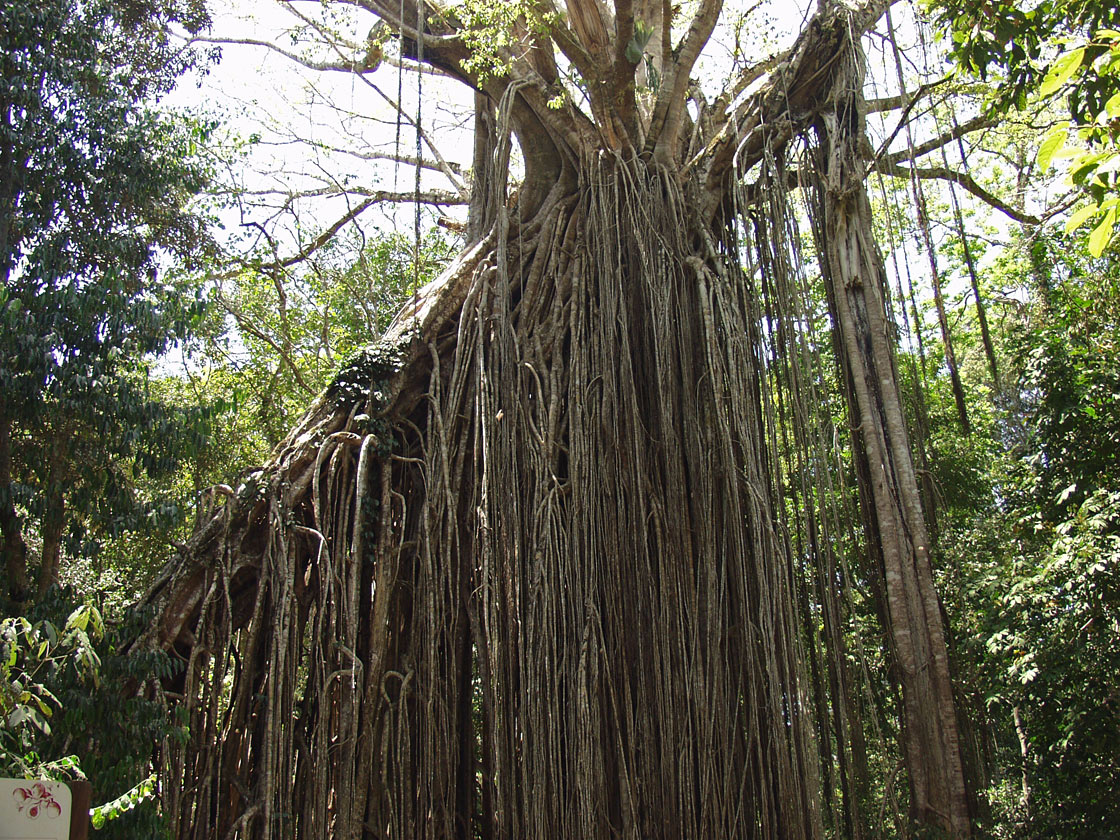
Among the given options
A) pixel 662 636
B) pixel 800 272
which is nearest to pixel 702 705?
pixel 662 636

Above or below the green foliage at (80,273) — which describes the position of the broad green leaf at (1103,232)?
below

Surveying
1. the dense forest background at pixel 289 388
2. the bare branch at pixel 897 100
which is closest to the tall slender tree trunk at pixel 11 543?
the dense forest background at pixel 289 388

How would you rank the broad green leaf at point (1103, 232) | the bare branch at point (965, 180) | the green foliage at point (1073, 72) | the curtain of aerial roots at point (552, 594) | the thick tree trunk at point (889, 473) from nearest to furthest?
the broad green leaf at point (1103, 232), the green foliage at point (1073, 72), the curtain of aerial roots at point (552, 594), the thick tree trunk at point (889, 473), the bare branch at point (965, 180)

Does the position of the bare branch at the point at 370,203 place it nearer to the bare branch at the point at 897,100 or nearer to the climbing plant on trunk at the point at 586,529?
the climbing plant on trunk at the point at 586,529

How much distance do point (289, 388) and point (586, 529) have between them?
9.58 ft

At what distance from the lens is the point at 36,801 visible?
65.1 inches

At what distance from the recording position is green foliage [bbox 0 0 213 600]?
3.46 m

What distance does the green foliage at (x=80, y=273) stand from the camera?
3.46 m

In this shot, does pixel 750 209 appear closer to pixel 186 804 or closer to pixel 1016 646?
pixel 1016 646

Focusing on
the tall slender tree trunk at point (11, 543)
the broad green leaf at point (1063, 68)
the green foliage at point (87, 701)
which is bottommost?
the green foliage at point (87, 701)

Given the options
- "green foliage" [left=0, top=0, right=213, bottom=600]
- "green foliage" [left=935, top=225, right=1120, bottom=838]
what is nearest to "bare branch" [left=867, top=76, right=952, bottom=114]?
"green foliage" [left=935, top=225, right=1120, bottom=838]

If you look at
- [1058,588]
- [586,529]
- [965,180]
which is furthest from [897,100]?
[586,529]

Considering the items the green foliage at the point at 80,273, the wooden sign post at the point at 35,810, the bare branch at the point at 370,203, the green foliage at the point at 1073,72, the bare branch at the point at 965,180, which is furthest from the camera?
the bare branch at the point at 370,203

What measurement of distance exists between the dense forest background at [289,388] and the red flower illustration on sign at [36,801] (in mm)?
584
